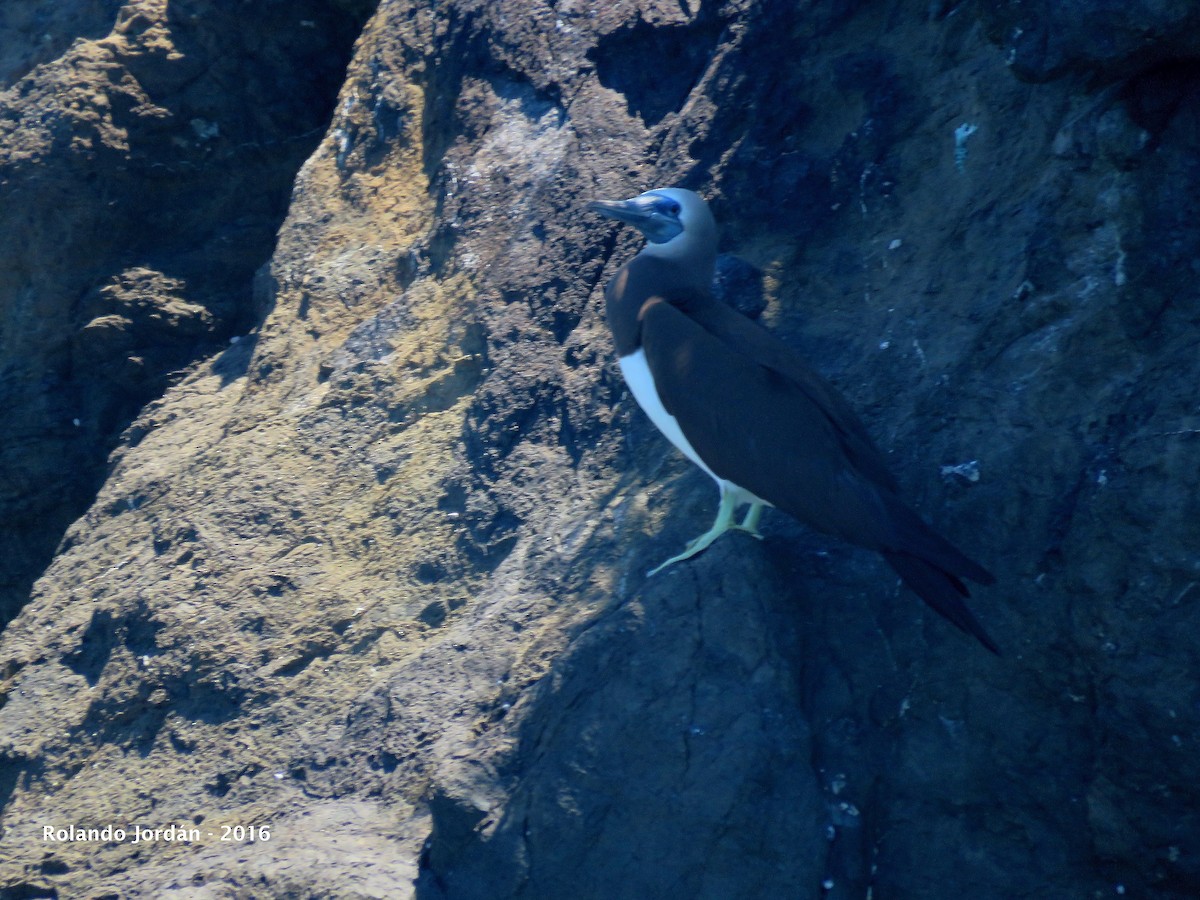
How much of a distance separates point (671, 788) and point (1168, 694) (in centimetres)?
150

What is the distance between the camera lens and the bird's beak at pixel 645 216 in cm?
484

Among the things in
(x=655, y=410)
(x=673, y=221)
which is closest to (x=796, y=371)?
(x=655, y=410)

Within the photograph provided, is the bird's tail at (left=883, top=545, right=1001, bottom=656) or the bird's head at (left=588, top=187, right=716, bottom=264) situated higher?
the bird's head at (left=588, top=187, right=716, bottom=264)

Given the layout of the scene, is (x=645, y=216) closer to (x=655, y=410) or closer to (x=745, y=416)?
(x=655, y=410)

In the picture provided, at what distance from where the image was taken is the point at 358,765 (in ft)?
15.3

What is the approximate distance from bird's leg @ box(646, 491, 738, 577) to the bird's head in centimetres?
106

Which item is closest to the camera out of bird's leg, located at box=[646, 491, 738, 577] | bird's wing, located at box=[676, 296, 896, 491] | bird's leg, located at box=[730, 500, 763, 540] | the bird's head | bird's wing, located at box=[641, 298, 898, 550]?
bird's wing, located at box=[641, 298, 898, 550]

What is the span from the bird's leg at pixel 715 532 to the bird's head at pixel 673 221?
106cm

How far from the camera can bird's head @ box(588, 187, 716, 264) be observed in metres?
4.79

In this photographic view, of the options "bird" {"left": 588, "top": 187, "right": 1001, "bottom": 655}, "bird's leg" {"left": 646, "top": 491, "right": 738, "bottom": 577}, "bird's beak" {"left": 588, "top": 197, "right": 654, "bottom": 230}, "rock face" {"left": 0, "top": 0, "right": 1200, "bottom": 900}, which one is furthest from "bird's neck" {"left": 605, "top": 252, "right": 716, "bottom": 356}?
"bird's leg" {"left": 646, "top": 491, "right": 738, "bottom": 577}

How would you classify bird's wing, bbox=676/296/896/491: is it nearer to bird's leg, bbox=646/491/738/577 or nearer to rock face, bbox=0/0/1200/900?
rock face, bbox=0/0/1200/900

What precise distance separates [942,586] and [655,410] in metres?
1.30

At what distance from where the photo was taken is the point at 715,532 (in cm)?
426

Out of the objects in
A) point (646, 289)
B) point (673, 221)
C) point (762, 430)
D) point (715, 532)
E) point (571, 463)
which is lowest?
point (715, 532)
